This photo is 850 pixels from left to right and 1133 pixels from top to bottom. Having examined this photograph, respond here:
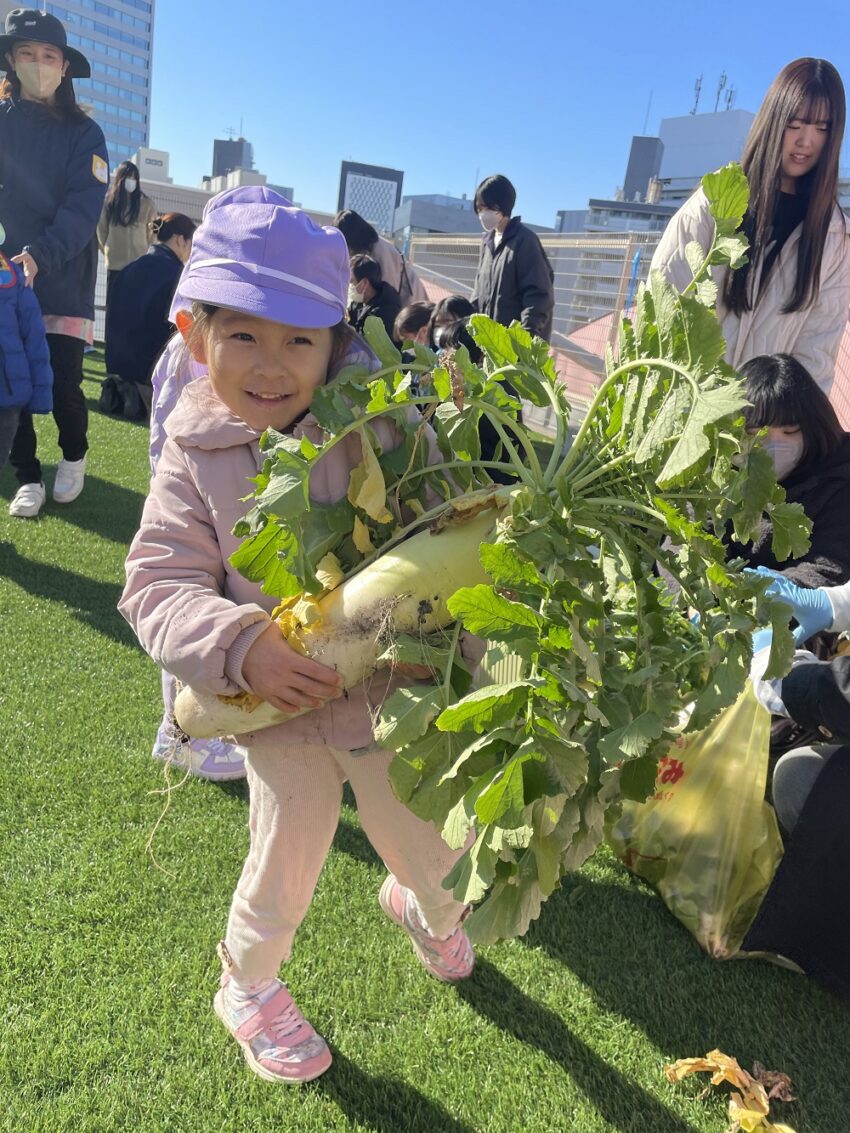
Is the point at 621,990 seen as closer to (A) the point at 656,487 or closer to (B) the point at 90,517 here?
(A) the point at 656,487

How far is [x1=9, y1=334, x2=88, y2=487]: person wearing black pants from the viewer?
15.5 ft

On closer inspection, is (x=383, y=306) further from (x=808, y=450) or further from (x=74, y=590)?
(x=808, y=450)

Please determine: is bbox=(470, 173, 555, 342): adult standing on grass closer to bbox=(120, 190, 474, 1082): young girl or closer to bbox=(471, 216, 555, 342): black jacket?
bbox=(471, 216, 555, 342): black jacket

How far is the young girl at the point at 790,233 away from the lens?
2.78 metres

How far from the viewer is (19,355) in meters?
3.99

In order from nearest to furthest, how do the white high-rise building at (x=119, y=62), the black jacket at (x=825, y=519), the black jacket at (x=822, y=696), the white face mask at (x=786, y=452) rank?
the black jacket at (x=822, y=696)
the black jacket at (x=825, y=519)
the white face mask at (x=786, y=452)
the white high-rise building at (x=119, y=62)

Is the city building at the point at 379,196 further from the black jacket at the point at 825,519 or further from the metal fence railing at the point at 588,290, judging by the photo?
the black jacket at the point at 825,519

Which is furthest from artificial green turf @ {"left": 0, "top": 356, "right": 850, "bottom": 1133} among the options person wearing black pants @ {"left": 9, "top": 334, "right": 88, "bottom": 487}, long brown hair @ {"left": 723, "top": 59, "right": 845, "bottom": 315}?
person wearing black pants @ {"left": 9, "top": 334, "right": 88, "bottom": 487}

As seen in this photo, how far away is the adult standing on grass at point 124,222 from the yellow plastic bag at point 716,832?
836 cm

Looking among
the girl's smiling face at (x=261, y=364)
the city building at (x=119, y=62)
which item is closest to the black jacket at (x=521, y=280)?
the girl's smiling face at (x=261, y=364)

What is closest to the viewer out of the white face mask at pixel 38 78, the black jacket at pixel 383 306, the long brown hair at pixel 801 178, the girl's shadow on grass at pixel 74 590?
the long brown hair at pixel 801 178

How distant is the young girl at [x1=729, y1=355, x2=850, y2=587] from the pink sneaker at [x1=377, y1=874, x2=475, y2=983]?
1.38 meters

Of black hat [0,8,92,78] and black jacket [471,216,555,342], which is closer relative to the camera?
black hat [0,8,92,78]

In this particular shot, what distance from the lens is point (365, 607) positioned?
1.41 metres
